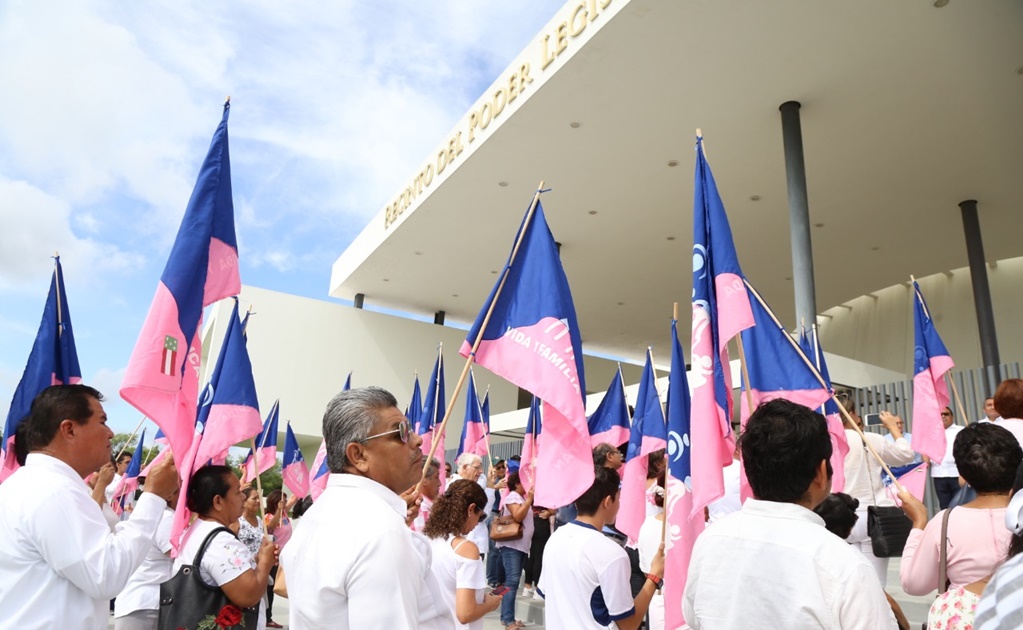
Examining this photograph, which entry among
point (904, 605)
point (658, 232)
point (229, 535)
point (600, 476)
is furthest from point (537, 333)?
point (658, 232)

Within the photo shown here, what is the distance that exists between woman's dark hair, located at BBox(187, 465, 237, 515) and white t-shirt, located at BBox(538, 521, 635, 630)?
1.52 meters

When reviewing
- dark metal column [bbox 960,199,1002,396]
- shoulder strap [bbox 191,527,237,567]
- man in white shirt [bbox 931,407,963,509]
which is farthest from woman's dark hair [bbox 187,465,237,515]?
dark metal column [bbox 960,199,1002,396]

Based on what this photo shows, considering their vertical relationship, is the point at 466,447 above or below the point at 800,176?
below

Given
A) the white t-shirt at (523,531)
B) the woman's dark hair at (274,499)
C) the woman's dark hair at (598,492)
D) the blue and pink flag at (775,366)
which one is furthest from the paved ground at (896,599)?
the woman's dark hair at (598,492)

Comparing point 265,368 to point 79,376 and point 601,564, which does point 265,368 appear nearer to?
point 79,376

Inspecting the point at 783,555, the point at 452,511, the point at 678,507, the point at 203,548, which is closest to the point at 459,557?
the point at 452,511

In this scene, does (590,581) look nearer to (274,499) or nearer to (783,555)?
(783,555)

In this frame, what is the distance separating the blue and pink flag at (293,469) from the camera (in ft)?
37.8

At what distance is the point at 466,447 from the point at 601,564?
7.06 meters

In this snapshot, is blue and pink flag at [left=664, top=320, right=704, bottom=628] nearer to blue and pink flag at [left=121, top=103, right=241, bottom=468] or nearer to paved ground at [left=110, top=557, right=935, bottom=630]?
blue and pink flag at [left=121, top=103, right=241, bottom=468]

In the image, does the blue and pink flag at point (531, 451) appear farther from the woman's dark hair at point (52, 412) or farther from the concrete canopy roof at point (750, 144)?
the woman's dark hair at point (52, 412)

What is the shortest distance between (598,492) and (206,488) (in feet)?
5.73

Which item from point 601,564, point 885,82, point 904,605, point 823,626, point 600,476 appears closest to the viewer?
point 823,626

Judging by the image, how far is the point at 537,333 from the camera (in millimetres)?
3877
